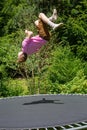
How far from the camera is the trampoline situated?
14.3 ft

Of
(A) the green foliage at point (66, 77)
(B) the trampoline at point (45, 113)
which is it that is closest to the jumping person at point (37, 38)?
(B) the trampoline at point (45, 113)

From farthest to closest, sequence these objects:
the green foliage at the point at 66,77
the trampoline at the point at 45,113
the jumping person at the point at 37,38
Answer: the green foliage at the point at 66,77
the jumping person at the point at 37,38
the trampoline at the point at 45,113

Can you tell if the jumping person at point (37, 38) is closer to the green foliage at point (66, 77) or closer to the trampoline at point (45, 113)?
the trampoline at point (45, 113)

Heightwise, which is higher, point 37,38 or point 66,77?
point 37,38

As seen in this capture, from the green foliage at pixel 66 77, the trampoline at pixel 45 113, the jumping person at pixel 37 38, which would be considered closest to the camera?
the trampoline at pixel 45 113

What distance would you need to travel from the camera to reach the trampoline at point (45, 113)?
4359mm

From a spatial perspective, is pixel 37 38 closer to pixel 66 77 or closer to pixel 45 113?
pixel 45 113

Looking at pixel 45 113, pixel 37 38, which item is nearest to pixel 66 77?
pixel 45 113

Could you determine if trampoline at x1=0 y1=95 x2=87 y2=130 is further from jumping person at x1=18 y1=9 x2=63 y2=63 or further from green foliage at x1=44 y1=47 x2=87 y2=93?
green foliage at x1=44 y1=47 x2=87 y2=93

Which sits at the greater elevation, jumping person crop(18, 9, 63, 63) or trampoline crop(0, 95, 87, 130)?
jumping person crop(18, 9, 63, 63)

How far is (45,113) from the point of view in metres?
5.02

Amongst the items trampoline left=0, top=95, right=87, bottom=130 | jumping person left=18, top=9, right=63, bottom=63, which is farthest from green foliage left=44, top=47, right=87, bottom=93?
jumping person left=18, top=9, right=63, bottom=63

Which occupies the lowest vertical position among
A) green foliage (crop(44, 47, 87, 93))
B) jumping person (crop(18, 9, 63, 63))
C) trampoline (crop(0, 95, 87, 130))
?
trampoline (crop(0, 95, 87, 130))

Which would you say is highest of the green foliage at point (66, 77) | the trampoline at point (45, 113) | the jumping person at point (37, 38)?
the jumping person at point (37, 38)
